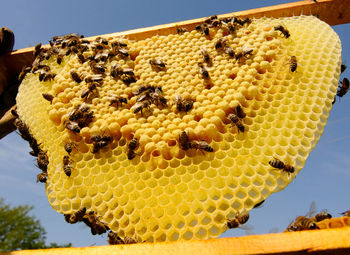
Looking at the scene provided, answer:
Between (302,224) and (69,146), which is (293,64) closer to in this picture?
(302,224)

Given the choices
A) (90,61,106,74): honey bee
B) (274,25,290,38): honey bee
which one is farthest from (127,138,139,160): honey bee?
(274,25,290,38): honey bee

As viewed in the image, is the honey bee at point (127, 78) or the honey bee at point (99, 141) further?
the honey bee at point (127, 78)

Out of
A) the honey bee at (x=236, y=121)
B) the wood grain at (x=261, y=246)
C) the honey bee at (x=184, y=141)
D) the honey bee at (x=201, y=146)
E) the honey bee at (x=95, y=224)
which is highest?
the honey bee at (x=236, y=121)

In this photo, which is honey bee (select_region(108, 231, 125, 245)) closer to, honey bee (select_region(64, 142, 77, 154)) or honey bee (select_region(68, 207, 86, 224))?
honey bee (select_region(68, 207, 86, 224))

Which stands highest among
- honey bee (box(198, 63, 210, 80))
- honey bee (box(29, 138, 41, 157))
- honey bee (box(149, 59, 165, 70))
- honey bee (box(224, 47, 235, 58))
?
honey bee (box(149, 59, 165, 70))

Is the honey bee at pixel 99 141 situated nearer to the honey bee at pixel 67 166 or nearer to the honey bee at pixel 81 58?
the honey bee at pixel 67 166

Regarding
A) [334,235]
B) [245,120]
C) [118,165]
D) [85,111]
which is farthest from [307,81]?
[85,111]

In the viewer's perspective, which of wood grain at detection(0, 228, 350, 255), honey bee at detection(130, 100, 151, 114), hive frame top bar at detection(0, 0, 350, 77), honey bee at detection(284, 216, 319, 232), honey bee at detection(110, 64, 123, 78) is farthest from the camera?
hive frame top bar at detection(0, 0, 350, 77)

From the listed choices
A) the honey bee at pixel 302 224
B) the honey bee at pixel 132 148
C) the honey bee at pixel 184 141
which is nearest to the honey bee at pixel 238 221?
the honey bee at pixel 302 224
